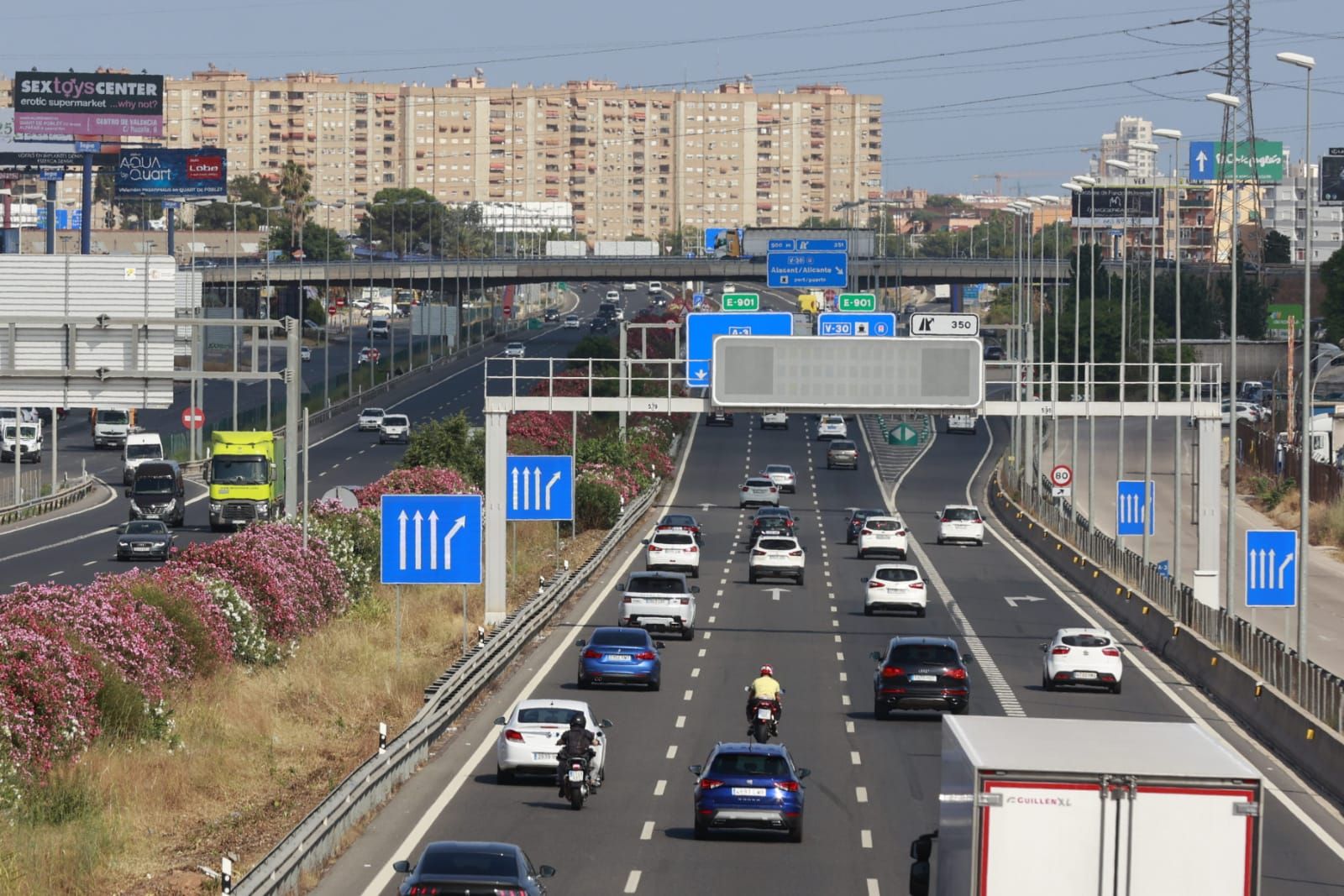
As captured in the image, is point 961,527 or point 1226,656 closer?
point 1226,656

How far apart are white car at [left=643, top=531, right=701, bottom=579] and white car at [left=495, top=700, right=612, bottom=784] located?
28.3m

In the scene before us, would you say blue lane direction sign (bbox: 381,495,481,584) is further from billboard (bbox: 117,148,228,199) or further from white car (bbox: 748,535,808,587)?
billboard (bbox: 117,148,228,199)

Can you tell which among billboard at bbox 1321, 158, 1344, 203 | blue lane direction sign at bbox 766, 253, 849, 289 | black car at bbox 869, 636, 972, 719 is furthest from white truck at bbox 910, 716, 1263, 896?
billboard at bbox 1321, 158, 1344, 203

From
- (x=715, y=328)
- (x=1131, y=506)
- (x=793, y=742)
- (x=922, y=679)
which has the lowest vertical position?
(x=793, y=742)

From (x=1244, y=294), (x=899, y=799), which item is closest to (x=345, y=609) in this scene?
(x=899, y=799)

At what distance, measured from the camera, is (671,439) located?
100 metres

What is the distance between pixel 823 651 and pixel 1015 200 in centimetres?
4206

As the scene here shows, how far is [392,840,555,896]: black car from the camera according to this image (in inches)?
641

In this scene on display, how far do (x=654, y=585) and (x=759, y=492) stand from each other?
36.5 m

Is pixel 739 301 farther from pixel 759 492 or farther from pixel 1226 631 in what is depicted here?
pixel 759 492

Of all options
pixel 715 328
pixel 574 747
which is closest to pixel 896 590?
pixel 715 328

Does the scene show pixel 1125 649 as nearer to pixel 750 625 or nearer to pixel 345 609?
pixel 750 625

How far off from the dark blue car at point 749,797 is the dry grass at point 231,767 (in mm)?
4450

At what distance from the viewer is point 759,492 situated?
78938mm
